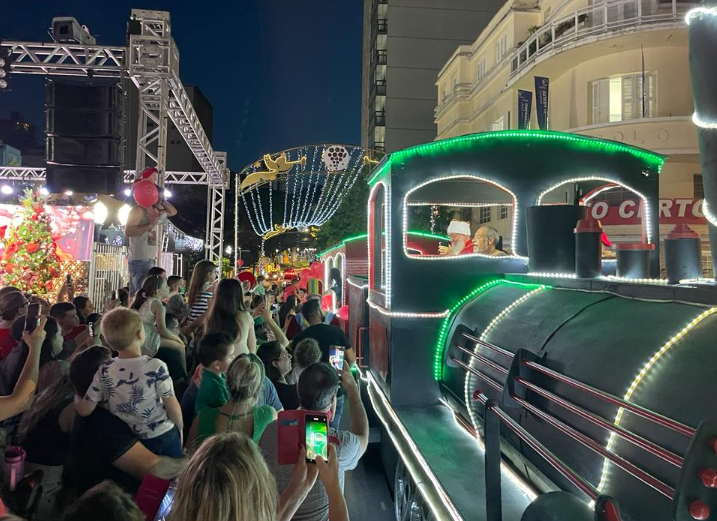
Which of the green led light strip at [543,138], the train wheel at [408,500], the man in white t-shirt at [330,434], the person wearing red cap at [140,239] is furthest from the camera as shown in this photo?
the person wearing red cap at [140,239]

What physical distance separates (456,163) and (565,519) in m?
3.52

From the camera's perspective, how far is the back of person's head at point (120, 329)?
2.98 meters

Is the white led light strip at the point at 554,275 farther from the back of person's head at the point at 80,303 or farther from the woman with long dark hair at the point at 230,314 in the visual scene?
the back of person's head at the point at 80,303

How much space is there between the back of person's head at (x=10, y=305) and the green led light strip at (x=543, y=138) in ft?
11.9

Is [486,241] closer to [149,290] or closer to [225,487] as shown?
[149,290]

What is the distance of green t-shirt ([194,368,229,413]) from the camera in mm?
3430

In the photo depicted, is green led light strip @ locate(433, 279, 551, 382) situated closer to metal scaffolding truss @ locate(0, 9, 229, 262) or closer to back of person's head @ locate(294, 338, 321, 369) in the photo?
back of person's head @ locate(294, 338, 321, 369)

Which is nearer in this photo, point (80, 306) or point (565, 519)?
point (565, 519)

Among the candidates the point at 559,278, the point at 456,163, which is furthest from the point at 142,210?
the point at 559,278

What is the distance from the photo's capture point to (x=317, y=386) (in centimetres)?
266

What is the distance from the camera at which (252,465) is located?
5.21 feet

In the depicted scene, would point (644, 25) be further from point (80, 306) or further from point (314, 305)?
point (80, 306)

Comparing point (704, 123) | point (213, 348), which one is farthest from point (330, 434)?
point (704, 123)

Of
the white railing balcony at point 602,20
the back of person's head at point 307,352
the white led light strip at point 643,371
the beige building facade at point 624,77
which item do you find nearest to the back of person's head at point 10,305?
the back of person's head at point 307,352
